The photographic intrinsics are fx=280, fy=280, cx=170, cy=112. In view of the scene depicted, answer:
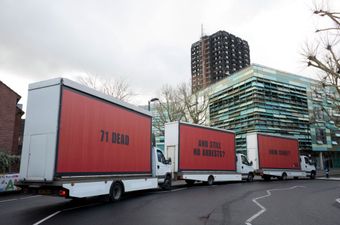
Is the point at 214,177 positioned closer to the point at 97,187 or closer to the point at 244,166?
the point at 244,166

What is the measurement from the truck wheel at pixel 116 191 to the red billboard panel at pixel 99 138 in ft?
1.81

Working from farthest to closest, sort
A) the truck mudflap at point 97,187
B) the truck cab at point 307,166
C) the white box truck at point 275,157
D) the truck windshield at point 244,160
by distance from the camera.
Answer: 1. the truck cab at point 307,166
2. the white box truck at point 275,157
3. the truck windshield at point 244,160
4. the truck mudflap at point 97,187

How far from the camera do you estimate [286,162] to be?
26.2 metres

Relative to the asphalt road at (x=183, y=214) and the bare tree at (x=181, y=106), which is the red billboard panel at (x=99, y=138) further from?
the bare tree at (x=181, y=106)

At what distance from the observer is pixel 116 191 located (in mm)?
10836

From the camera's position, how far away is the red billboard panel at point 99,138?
28.9ft

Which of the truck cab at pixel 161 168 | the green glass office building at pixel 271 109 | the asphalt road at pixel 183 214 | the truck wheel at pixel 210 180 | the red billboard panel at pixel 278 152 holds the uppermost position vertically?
the green glass office building at pixel 271 109

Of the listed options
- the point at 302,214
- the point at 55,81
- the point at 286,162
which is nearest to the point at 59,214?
the point at 55,81

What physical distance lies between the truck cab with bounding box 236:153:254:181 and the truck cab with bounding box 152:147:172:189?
332 inches

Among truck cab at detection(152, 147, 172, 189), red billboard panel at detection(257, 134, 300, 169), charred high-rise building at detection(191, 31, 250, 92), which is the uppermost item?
charred high-rise building at detection(191, 31, 250, 92)

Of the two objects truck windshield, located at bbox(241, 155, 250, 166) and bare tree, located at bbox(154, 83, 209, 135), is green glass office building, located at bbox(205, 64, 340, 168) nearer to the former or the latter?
bare tree, located at bbox(154, 83, 209, 135)

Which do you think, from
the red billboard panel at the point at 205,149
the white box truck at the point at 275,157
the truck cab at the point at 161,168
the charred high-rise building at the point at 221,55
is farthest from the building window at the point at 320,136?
the truck cab at the point at 161,168

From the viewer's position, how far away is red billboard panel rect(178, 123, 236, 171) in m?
17.1

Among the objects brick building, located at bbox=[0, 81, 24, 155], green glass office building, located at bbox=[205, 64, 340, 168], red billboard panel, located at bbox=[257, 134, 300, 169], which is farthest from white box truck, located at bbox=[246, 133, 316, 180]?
green glass office building, located at bbox=[205, 64, 340, 168]
